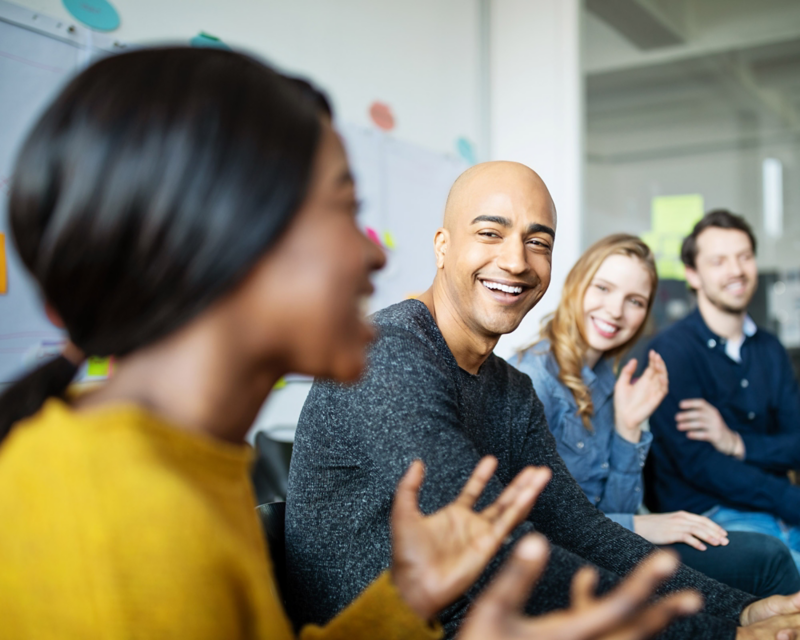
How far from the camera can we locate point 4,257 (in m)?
1.68

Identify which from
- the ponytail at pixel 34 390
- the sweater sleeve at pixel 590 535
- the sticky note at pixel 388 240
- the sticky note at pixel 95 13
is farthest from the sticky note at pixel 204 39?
the ponytail at pixel 34 390

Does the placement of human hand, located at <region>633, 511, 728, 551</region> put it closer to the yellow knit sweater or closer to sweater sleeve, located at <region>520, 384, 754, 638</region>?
sweater sleeve, located at <region>520, 384, 754, 638</region>

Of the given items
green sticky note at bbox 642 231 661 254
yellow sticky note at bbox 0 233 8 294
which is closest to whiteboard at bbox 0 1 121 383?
yellow sticky note at bbox 0 233 8 294

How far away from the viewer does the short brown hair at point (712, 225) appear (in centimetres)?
250

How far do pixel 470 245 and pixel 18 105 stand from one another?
1.25 meters

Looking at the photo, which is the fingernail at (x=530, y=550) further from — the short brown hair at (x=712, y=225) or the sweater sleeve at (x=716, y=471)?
the short brown hair at (x=712, y=225)

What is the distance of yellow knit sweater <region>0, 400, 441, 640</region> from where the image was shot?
1.45ft

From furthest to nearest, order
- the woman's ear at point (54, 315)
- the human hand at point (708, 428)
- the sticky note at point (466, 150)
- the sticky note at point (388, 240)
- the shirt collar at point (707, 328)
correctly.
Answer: the sticky note at point (466, 150)
the sticky note at point (388, 240)
the shirt collar at point (707, 328)
the human hand at point (708, 428)
the woman's ear at point (54, 315)

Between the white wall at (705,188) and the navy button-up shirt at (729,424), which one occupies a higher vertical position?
the white wall at (705,188)

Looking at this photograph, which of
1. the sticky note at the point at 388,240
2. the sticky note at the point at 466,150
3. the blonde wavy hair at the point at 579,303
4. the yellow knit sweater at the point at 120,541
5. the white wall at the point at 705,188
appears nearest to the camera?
the yellow knit sweater at the point at 120,541

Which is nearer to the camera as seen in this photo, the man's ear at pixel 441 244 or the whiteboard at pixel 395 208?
the man's ear at pixel 441 244

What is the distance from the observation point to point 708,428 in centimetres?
209

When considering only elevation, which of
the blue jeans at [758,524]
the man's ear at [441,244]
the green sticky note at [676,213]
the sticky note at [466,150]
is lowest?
the blue jeans at [758,524]

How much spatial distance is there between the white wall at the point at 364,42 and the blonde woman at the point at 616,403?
51.1 inches
